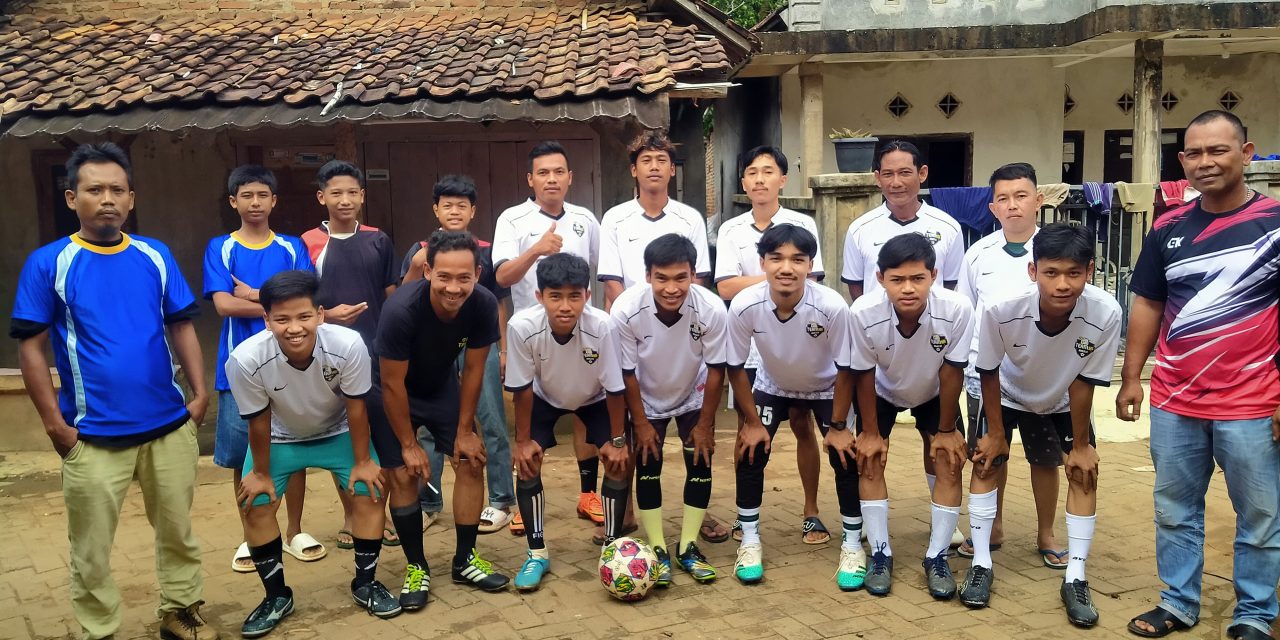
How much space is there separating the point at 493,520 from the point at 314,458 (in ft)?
4.41

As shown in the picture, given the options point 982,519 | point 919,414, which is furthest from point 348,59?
point 982,519

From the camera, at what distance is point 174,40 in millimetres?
8797

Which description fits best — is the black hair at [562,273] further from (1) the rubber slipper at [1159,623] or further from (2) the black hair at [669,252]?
(1) the rubber slipper at [1159,623]

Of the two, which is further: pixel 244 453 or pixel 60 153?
pixel 60 153

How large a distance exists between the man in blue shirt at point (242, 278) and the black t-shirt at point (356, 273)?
0.12 meters

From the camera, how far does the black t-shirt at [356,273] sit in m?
5.11

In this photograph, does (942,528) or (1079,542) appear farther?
(942,528)

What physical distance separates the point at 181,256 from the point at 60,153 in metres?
1.56

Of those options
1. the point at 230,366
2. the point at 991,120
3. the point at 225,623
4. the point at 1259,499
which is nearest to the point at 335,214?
the point at 230,366

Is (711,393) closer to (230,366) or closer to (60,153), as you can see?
(230,366)

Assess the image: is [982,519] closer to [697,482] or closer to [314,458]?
[697,482]

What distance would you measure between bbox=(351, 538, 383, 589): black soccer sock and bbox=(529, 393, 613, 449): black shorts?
88 cm

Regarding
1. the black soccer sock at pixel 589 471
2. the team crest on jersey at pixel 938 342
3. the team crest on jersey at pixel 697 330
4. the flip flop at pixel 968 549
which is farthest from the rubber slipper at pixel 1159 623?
the black soccer sock at pixel 589 471

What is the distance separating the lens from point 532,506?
15.2ft
